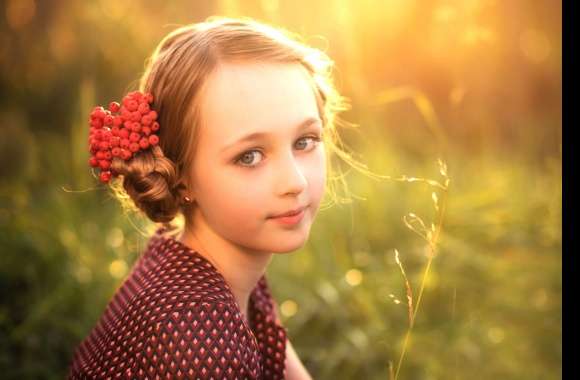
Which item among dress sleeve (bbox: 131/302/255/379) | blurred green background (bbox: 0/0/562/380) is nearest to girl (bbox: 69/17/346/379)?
dress sleeve (bbox: 131/302/255/379)

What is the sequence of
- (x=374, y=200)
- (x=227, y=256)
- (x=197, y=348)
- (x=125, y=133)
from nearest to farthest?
(x=197, y=348), (x=125, y=133), (x=227, y=256), (x=374, y=200)

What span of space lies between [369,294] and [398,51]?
262 centimetres

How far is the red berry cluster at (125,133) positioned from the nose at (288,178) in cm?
38

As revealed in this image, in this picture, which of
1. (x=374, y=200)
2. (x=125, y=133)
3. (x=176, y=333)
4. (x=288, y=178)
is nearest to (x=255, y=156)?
(x=288, y=178)

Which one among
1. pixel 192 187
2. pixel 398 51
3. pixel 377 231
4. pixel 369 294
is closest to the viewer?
pixel 192 187

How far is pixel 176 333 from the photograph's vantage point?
4.86 ft

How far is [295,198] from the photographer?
1606 mm

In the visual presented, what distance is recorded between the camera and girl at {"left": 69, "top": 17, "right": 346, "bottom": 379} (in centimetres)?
152

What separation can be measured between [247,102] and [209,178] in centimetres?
23

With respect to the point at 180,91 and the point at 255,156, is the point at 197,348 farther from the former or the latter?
the point at 180,91

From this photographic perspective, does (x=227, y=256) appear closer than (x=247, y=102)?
No

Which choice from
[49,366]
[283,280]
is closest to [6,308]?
[49,366]

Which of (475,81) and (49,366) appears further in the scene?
(475,81)
